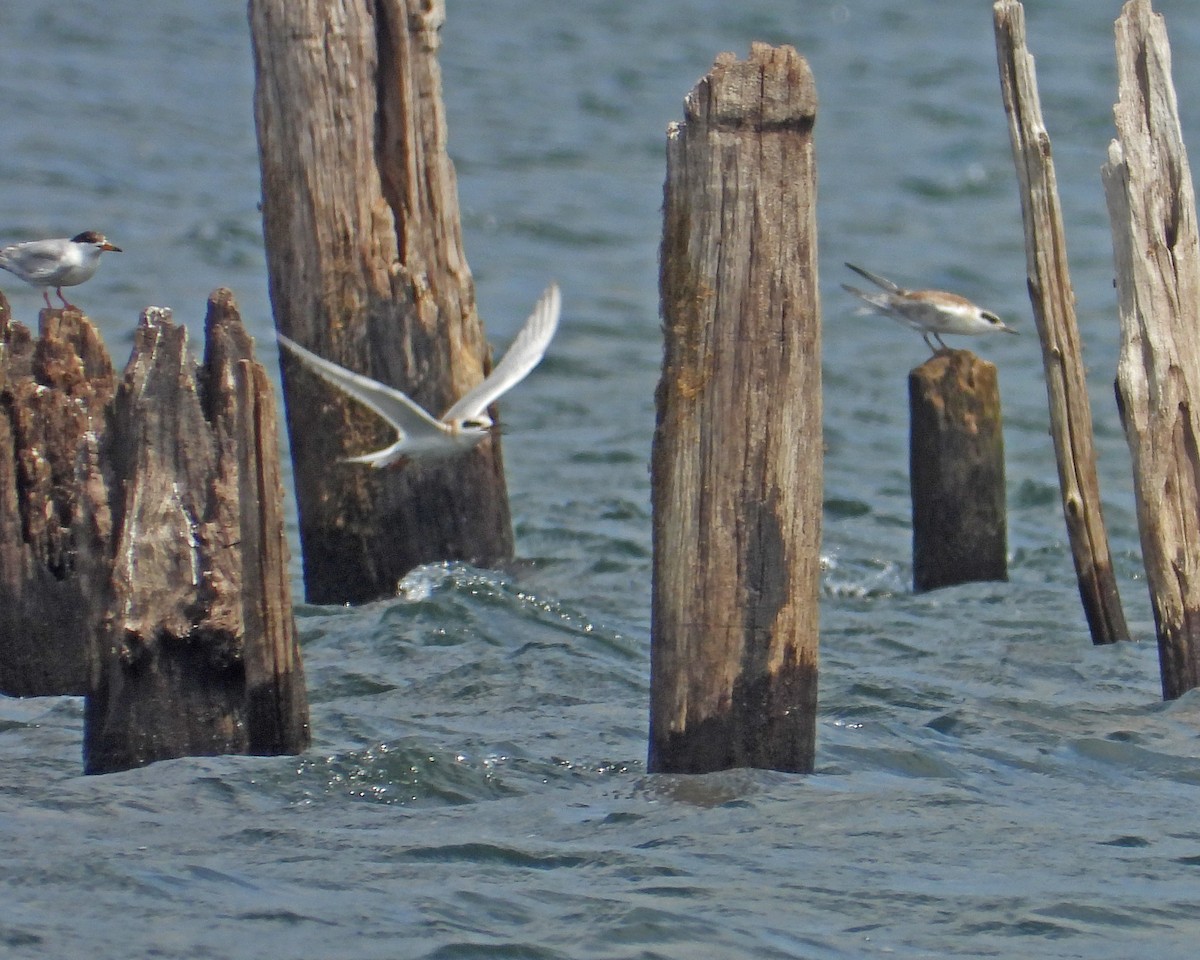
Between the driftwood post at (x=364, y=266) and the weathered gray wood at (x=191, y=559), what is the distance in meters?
2.58

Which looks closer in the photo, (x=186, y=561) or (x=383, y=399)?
(x=186, y=561)

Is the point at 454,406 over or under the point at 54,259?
under

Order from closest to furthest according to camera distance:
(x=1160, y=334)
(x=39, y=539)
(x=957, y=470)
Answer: (x=1160, y=334), (x=39, y=539), (x=957, y=470)

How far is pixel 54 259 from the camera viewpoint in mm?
10961

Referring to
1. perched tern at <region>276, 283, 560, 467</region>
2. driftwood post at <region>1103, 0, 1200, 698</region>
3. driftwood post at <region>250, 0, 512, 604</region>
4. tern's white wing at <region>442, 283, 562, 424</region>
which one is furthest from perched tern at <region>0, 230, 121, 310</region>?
driftwood post at <region>1103, 0, 1200, 698</region>

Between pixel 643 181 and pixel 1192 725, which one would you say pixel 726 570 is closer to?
pixel 1192 725

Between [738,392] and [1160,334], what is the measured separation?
229cm

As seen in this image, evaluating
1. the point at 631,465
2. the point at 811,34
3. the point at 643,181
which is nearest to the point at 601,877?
the point at 631,465

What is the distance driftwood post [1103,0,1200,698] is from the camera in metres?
8.02

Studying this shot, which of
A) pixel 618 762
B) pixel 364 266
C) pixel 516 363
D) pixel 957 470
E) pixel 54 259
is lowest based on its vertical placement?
pixel 618 762

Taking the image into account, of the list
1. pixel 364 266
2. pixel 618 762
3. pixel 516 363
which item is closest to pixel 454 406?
pixel 516 363

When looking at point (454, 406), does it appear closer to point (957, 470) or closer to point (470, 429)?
point (470, 429)

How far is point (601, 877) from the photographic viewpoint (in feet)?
20.8

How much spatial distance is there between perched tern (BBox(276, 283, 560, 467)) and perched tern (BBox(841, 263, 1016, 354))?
276 centimetres
